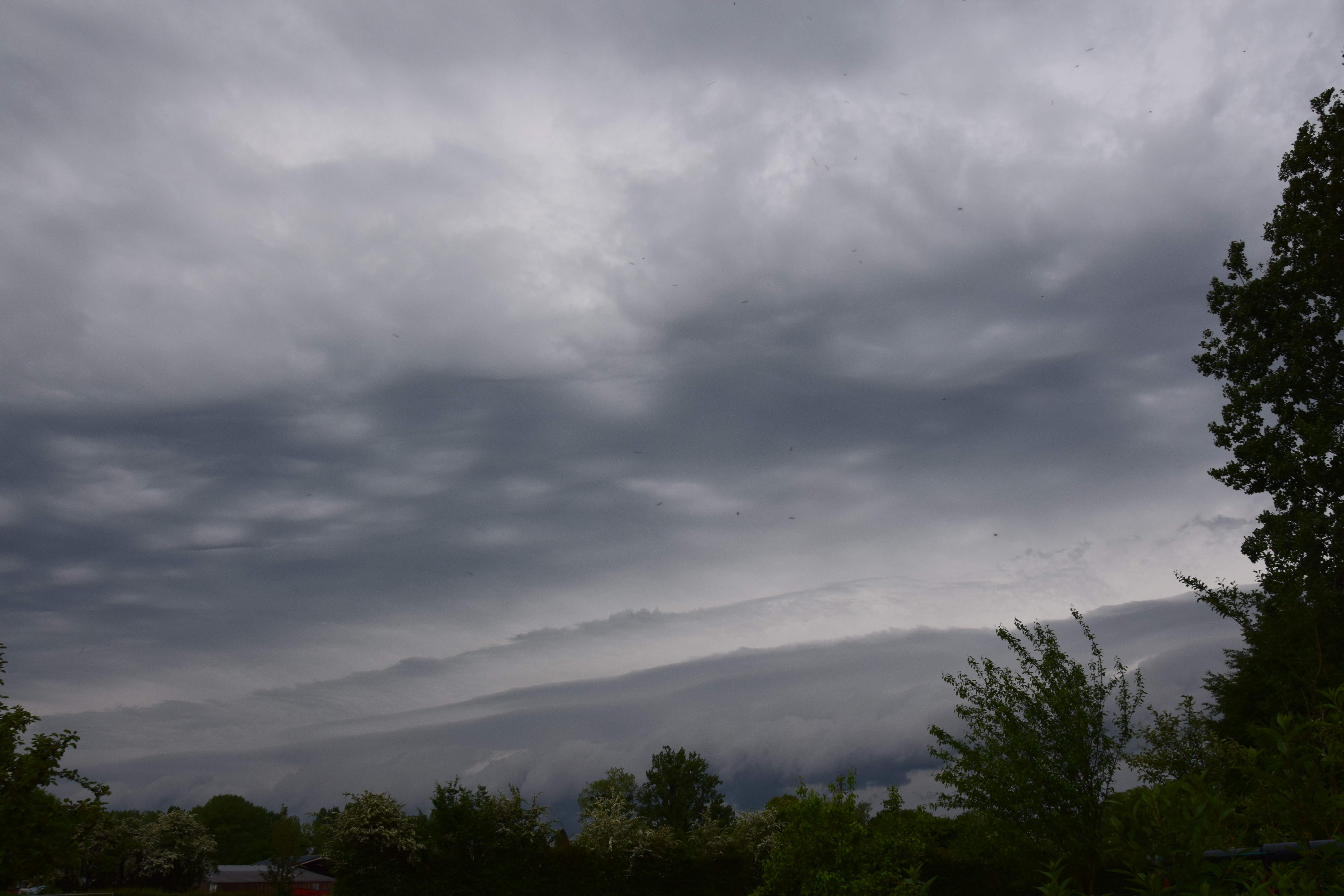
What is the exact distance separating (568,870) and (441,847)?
15.1 ft

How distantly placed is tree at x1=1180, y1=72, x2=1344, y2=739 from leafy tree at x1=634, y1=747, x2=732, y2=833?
5653cm

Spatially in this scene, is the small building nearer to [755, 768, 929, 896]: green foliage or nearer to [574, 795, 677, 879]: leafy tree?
[574, 795, 677, 879]: leafy tree

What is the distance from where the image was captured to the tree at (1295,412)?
83.5ft

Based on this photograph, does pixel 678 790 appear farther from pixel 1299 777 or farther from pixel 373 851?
pixel 1299 777

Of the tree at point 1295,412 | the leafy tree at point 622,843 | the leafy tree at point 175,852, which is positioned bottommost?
the leafy tree at point 175,852

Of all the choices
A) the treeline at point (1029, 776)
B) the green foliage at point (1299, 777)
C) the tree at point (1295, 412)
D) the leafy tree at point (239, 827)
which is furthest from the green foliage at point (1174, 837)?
the leafy tree at point (239, 827)

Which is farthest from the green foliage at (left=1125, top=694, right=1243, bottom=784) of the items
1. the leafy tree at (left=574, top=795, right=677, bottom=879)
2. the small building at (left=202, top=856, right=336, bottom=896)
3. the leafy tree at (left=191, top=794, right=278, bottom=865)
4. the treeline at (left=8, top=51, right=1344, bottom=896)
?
the leafy tree at (left=191, top=794, right=278, bottom=865)

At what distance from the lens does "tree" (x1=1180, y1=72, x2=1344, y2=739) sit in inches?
1002

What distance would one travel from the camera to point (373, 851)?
2873cm

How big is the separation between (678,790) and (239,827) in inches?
3802

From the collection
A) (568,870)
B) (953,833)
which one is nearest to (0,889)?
(568,870)

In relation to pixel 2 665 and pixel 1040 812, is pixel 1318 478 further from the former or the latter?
pixel 2 665

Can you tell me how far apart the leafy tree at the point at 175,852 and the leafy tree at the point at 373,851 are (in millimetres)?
24227

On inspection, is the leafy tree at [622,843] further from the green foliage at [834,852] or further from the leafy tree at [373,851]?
the green foliage at [834,852]
